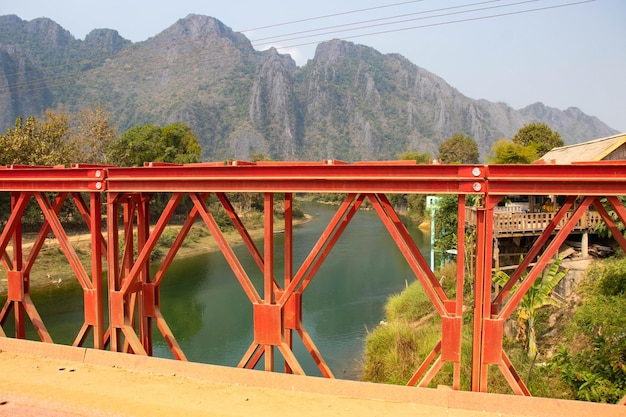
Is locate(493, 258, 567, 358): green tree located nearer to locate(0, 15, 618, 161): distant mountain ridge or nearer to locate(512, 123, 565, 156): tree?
locate(512, 123, 565, 156): tree

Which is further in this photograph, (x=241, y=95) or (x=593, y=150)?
(x=241, y=95)

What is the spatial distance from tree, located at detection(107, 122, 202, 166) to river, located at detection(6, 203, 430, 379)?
1286 cm

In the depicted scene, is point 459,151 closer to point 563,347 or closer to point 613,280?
point 613,280

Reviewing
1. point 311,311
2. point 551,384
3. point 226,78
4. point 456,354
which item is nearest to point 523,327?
point 551,384

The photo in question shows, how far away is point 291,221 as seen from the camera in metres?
7.71

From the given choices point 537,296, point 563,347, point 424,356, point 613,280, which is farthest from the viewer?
point 424,356

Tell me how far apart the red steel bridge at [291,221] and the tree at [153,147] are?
34625mm

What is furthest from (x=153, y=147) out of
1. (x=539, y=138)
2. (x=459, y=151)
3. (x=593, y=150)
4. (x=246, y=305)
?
(x=593, y=150)

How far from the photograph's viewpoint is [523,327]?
13.5m

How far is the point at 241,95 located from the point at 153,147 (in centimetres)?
9791

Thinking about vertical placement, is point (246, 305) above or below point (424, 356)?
below

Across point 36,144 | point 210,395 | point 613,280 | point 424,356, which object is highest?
point 36,144

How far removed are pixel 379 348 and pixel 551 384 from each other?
5.10 meters

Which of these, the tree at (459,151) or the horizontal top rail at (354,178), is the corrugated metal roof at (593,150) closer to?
the horizontal top rail at (354,178)
